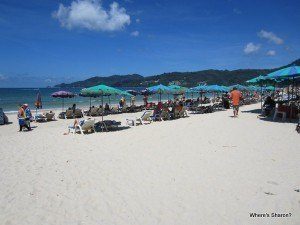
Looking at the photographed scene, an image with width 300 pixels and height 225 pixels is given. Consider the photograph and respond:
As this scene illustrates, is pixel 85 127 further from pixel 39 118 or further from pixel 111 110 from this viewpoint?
pixel 111 110

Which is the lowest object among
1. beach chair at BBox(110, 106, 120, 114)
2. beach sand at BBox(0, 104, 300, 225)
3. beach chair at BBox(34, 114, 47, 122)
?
beach sand at BBox(0, 104, 300, 225)

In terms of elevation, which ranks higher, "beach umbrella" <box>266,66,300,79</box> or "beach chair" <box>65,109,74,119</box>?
"beach umbrella" <box>266,66,300,79</box>

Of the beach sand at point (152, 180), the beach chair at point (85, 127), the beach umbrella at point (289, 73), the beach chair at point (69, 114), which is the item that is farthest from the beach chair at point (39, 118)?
the beach umbrella at point (289, 73)

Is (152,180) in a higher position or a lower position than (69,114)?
lower

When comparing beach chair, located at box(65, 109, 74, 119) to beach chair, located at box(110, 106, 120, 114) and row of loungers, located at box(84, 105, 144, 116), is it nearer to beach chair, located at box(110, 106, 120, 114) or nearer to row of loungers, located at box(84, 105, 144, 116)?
row of loungers, located at box(84, 105, 144, 116)

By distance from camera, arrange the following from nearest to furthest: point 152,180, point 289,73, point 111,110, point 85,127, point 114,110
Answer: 1. point 152,180
2. point 85,127
3. point 289,73
4. point 111,110
5. point 114,110

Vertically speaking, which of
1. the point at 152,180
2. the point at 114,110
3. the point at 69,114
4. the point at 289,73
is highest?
the point at 289,73

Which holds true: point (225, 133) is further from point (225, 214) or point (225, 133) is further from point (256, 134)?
point (225, 214)

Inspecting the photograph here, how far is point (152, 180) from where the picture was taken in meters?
5.95

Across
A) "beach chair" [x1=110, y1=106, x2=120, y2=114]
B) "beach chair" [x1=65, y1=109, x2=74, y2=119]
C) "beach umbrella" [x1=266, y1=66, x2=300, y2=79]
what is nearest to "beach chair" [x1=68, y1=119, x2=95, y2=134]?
"beach chair" [x1=65, y1=109, x2=74, y2=119]

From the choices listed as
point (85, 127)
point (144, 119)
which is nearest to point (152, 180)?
point (85, 127)

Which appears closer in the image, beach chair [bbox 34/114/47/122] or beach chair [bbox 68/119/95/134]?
beach chair [bbox 68/119/95/134]

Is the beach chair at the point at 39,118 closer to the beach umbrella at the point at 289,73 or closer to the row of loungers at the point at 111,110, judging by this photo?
the row of loungers at the point at 111,110

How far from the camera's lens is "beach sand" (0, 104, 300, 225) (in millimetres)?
4484
